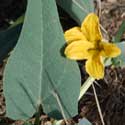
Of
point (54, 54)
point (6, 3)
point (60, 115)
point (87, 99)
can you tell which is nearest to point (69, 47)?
point (54, 54)

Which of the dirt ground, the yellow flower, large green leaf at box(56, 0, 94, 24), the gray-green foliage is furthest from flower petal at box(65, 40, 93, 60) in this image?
the dirt ground

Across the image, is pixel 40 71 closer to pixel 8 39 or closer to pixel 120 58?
pixel 120 58

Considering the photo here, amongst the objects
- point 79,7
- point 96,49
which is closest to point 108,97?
point 79,7

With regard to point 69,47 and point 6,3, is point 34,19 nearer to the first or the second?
point 69,47

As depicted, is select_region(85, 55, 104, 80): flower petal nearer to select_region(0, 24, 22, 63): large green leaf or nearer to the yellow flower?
the yellow flower

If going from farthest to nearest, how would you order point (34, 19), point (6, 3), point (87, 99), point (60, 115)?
point (6, 3) < point (87, 99) < point (60, 115) < point (34, 19)
